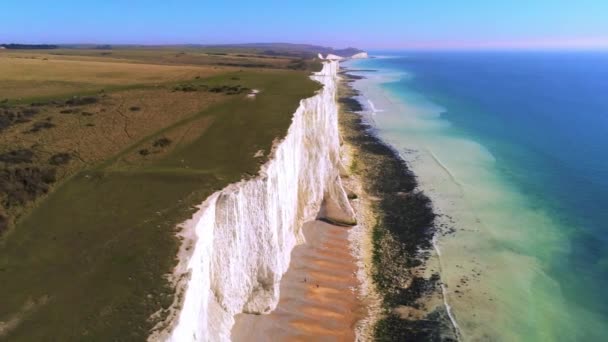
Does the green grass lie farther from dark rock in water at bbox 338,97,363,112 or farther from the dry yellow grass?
dark rock in water at bbox 338,97,363,112

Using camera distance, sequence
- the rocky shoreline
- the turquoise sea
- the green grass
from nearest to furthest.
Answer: the green grass < the rocky shoreline < the turquoise sea

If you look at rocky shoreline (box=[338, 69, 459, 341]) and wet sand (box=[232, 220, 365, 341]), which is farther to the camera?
rocky shoreline (box=[338, 69, 459, 341])

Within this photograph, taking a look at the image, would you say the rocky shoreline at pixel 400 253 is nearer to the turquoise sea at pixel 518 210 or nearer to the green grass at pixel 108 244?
the turquoise sea at pixel 518 210

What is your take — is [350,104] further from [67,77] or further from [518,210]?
[518,210]

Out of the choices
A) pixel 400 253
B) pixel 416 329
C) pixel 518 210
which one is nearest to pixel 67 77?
pixel 400 253

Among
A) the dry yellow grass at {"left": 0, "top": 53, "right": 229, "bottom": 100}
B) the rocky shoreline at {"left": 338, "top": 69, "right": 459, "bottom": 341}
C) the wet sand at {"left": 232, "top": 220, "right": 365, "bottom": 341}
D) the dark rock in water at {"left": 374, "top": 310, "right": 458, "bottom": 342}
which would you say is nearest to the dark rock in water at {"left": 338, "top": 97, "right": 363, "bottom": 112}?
the dry yellow grass at {"left": 0, "top": 53, "right": 229, "bottom": 100}

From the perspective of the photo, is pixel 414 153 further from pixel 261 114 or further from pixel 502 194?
pixel 261 114
